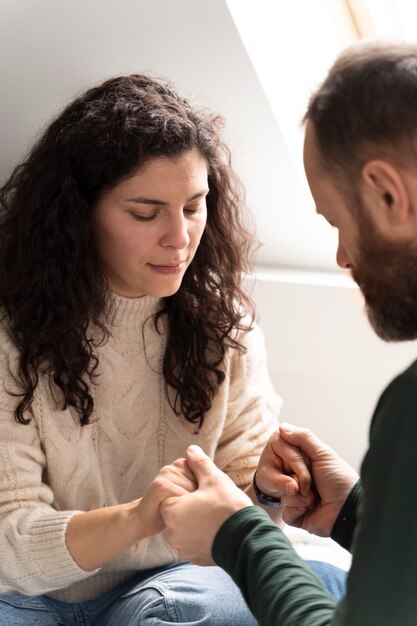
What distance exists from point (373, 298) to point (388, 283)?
0.12 feet

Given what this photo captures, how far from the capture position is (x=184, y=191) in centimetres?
169

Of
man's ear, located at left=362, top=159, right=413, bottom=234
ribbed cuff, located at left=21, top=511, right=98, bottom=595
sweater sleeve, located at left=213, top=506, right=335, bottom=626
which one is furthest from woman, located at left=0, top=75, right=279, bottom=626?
man's ear, located at left=362, top=159, right=413, bottom=234

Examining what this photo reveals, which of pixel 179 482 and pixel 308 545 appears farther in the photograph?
pixel 308 545

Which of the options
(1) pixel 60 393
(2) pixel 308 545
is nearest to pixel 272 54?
(1) pixel 60 393

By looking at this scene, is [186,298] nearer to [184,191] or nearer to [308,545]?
[184,191]

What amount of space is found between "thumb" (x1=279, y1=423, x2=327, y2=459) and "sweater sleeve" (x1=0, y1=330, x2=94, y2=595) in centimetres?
38

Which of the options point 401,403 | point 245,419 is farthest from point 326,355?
point 401,403

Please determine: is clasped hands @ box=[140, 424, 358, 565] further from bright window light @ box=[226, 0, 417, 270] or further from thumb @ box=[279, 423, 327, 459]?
bright window light @ box=[226, 0, 417, 270]

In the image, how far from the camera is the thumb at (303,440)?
5.43 ft

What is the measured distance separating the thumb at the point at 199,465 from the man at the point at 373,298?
24 centimetres

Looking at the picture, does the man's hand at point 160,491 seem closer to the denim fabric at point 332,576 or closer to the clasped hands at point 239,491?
the clasped hands at point 239,491

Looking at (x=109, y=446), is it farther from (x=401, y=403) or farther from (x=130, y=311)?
(x=401, y=403)

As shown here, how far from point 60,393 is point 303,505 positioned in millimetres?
456

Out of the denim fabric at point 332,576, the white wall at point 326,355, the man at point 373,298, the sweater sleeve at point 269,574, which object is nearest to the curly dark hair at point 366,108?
the man at point 373,298
